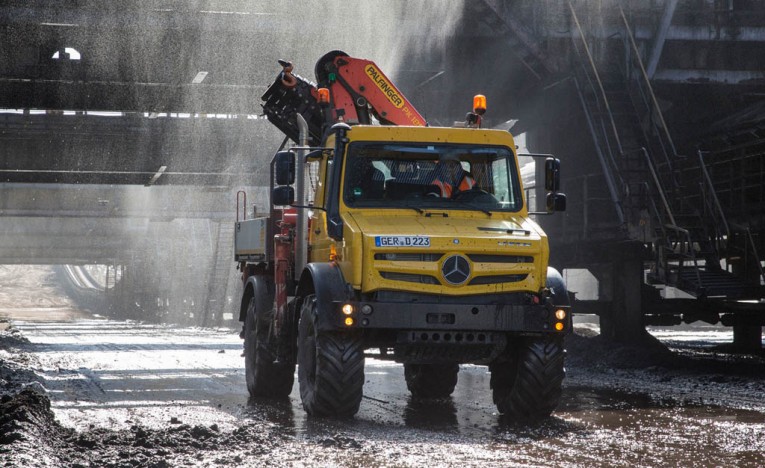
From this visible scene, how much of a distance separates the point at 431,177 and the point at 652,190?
427 inches

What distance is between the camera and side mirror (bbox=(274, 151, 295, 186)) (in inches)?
431

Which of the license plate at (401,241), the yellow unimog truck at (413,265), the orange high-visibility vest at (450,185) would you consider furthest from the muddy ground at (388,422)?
the orange high-visibility vest at (450,185)

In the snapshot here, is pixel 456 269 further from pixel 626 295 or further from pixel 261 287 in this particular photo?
pixel 626 295

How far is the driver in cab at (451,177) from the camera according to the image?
453 inches

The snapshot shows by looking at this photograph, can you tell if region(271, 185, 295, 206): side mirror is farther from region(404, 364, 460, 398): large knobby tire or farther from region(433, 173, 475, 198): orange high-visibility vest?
region(404, 364, 460, 398): large knobby tire

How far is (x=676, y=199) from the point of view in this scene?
2205 centimetres

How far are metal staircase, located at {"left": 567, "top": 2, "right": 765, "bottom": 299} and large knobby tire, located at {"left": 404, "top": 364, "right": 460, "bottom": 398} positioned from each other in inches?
217

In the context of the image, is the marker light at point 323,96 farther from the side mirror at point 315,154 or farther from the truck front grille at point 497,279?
the truck front grille at point 497,279

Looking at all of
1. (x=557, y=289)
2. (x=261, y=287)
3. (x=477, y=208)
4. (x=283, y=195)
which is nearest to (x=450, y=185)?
(x=477, y=208)

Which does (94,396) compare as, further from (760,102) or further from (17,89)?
(760,102)

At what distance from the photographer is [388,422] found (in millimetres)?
11359

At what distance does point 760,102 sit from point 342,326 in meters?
18.6

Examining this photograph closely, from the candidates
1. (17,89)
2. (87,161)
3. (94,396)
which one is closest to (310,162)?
(94,396)

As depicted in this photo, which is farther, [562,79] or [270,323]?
[562,79]
